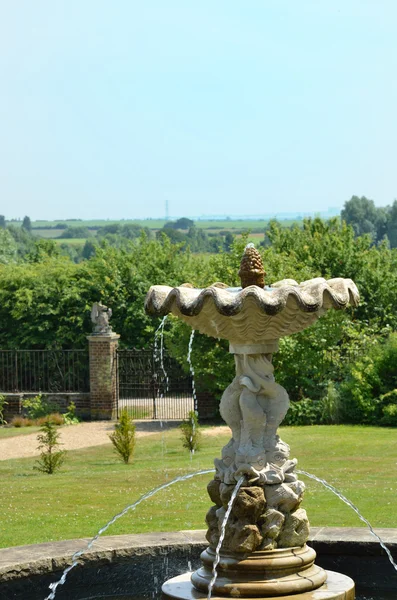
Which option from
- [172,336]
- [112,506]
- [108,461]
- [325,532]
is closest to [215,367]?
[172,336]

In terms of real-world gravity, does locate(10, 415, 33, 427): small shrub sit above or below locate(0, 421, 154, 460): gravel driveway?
below

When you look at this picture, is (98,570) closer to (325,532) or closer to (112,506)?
(325,532)

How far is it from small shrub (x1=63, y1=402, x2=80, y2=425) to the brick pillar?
0.46 metres

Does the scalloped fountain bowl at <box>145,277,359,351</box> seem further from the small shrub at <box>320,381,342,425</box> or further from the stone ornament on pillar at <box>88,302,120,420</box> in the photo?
the stone ornament on pillar at <box>88,302,120,420</box>

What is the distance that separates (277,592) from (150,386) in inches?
853

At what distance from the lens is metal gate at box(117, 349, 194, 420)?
1155 inches

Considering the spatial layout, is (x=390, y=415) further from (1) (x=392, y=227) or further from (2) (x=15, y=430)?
(1) (x=392, y=227)

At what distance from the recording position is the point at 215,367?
26.2 m

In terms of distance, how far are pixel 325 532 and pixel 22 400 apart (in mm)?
19422

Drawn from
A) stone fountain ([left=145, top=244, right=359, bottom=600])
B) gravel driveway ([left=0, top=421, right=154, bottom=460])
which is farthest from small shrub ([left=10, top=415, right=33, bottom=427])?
stone fountain ([left=145, top=244, right=359, bottom=600])

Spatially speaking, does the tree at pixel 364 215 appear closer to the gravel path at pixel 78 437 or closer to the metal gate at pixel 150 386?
the metal gate at pixel 150 386

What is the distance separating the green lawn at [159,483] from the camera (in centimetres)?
1366

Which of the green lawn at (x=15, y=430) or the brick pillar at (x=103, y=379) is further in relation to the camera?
the brick pillar at (x=103, y=379)

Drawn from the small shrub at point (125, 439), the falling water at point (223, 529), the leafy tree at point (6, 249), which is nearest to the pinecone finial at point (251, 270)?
the falling water at point (223, 529)
